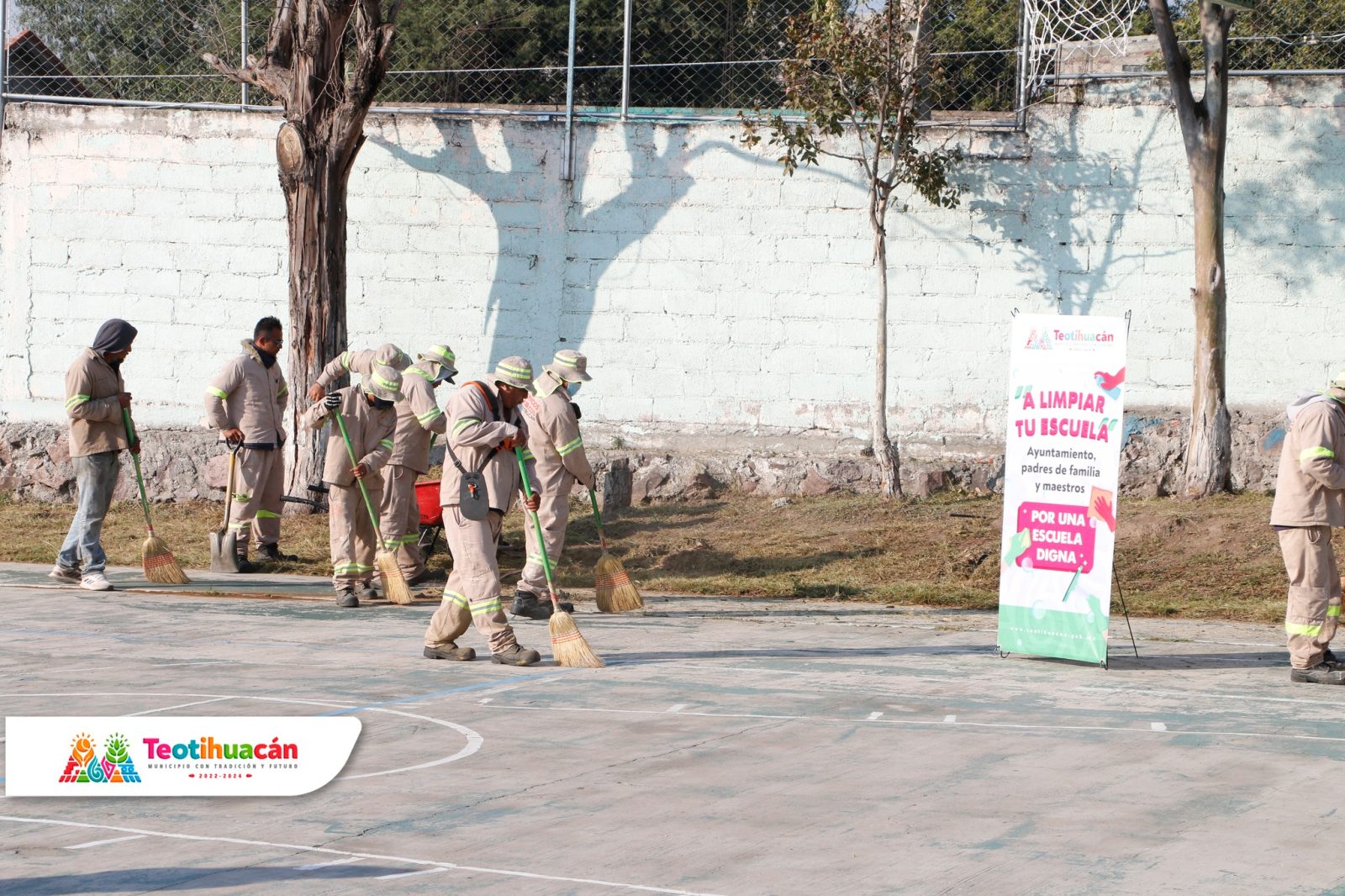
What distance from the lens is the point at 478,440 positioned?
10312mm

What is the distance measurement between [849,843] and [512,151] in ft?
42.7

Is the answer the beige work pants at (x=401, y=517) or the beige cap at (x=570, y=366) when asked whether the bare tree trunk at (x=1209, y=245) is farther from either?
the beige work pants at (x=401, y=517)

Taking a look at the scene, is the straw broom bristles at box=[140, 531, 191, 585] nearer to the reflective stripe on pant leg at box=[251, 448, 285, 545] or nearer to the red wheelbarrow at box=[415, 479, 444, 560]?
the reflective stripe on pant leg at box=[251, 448, 285, 545]

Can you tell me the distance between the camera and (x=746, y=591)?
13617mm

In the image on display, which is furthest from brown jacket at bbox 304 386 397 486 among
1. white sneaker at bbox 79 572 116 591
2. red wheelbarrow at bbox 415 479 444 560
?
white sneaker at bbox 79 572 116 591

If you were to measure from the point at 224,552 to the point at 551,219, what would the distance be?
5.44 m

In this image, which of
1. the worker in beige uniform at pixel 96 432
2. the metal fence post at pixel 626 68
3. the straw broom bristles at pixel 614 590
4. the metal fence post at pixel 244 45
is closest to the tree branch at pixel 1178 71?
the metal fence post at pixel 626 68

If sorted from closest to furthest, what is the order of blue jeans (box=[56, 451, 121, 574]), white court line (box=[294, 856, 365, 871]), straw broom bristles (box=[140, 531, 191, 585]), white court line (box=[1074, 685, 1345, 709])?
white court line (box=[294, 856, 365, 871]), white court line (box=[1074, 685, 1345, 709]), blue jeans (box=[56, 451, 121, 574]), straw broom bristles (box=[140, 531, 191, 585])

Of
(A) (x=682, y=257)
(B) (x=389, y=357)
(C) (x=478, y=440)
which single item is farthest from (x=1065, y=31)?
(C) (x=478, y=440)

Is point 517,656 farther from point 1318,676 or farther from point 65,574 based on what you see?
point 65,574

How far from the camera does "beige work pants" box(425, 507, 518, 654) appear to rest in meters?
10.0

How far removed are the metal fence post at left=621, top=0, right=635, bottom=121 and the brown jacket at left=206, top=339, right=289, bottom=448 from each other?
511 cm

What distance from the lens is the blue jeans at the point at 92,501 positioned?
13281 millimetres

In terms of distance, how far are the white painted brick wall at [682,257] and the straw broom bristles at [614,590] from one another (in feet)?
18.8
